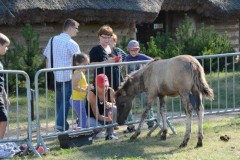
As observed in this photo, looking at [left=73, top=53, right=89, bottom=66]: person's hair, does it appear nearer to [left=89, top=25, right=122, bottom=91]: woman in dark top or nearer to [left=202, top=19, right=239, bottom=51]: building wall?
[left=89, top=25, right=122, bottom=91]: woman in dark top

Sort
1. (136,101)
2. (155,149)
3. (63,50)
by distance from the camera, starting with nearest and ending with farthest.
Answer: (155,149) < (63,50) < (136,101)

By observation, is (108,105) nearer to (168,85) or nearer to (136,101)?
(168,85)

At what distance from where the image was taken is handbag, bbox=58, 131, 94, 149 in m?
9.21

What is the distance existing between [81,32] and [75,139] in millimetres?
10109

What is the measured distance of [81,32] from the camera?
19.1m

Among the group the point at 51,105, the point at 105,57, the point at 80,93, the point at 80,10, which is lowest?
the point at 51,105

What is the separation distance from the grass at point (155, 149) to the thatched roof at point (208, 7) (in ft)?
39.0

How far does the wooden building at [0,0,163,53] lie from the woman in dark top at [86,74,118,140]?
22.7 feet

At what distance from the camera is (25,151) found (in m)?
8.61

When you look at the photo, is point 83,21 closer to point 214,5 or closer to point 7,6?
point 7,6

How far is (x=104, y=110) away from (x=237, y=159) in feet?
7.98

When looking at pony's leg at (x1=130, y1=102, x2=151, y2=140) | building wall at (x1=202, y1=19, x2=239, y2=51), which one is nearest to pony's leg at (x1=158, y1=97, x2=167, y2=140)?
pony's leg at (x1=130, y1=102, x2=151, y2=140)

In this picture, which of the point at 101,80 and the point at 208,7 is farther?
the point at 208,7

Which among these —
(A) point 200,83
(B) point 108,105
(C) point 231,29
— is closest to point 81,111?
(B) point 108,105
